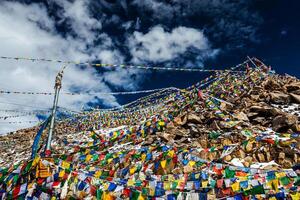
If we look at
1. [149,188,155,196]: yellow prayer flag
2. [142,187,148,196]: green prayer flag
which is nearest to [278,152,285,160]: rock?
[149,188,155,196]: yellow prayer flag

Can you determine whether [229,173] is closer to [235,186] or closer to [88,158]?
[235,186]

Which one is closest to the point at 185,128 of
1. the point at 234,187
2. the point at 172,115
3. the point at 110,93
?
the point at 172,115

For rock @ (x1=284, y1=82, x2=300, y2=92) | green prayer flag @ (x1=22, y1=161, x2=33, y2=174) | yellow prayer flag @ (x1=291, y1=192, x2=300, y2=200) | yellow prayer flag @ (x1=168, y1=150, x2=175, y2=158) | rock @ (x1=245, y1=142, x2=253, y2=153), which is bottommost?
yellow prayer flag @ (x1=291, y1=192, x2=300, y2=200)

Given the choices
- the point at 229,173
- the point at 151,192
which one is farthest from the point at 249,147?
the point at 151,192

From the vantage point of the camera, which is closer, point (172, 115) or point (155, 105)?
point (172, 115)

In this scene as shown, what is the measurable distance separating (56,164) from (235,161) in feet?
27.0

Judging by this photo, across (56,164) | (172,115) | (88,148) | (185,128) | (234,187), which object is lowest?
(234,187)

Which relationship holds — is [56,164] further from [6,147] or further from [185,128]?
[6,147]

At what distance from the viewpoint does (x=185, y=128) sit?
19.7m

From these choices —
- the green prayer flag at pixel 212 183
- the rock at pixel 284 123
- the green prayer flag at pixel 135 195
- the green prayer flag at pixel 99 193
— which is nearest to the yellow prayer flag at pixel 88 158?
the green prayer flag at pixel 99 193

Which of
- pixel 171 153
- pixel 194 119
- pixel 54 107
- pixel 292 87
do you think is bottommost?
pixel 171 153

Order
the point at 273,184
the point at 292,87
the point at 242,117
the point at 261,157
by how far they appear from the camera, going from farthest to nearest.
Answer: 1. the point at 292,87
2. the point at 242,117
3. the point at 261,157
4. the point at 273,184

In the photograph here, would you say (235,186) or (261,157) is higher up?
(261,157)

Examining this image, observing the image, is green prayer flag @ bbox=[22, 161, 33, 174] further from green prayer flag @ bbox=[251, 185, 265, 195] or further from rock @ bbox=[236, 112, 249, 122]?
rock @ bbox=[236, 112, 249, 122]
